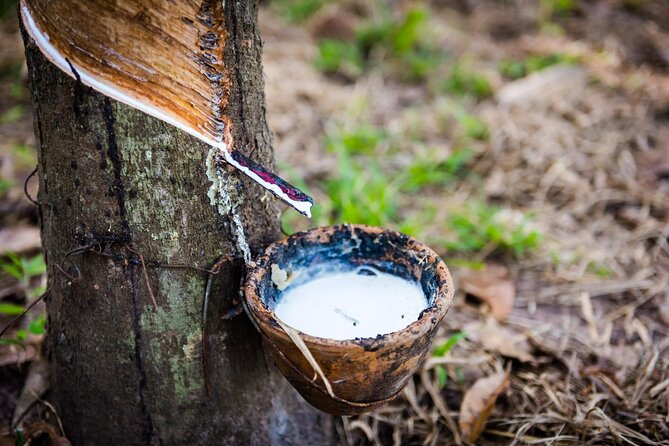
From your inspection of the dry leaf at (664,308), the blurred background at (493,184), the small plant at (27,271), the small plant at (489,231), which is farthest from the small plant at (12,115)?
the dry leaf at (664,308)

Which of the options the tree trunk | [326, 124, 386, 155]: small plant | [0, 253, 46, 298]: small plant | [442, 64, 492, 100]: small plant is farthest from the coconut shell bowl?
[442, 64, 492, 100]: small plant

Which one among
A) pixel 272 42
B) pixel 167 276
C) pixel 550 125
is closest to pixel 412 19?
pixel 272 42

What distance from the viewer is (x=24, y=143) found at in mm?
3172

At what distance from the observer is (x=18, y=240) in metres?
2.36

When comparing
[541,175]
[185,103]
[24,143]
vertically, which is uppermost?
[185,103]

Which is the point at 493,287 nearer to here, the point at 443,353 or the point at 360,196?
Answer: the point at 443,353

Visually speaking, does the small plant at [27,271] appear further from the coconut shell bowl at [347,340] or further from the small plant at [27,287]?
the coconut shell bowl at [347,340]

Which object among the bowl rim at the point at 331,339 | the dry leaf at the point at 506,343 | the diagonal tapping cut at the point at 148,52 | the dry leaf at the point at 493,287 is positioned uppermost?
the diagonal tapping cut at the point at 148,52

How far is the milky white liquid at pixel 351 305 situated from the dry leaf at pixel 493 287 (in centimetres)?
94

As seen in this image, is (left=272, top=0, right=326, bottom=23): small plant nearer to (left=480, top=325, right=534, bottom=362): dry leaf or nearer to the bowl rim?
(left=480, top=325, right=534, bottom=362): dry leaf

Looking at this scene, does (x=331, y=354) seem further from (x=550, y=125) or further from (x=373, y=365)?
(x=550, y=125)

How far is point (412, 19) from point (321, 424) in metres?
3.76

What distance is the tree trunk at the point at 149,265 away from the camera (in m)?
1.17

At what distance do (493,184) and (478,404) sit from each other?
167 centimetres
